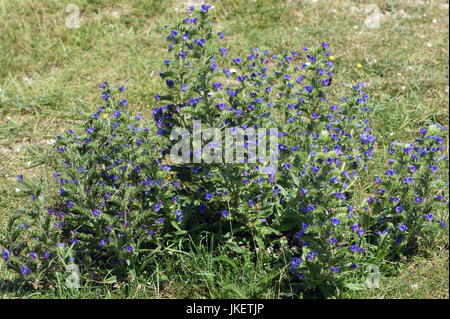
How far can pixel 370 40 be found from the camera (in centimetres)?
538

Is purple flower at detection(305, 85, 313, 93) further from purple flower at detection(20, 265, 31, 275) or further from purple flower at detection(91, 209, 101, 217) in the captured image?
purple flower at detection(20, 265, 31, 275)

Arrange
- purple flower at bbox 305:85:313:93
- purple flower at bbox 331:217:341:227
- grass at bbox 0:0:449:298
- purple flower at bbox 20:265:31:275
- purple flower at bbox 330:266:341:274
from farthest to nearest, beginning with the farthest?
grass at bbox 0:0:449:298 → purple flower at bbox 305:85:313:93 → purple flower at bbox 20:265:31:275 → purple flower at bbox 330:266:341:274 → purple flower at bbox 331:217:341:227

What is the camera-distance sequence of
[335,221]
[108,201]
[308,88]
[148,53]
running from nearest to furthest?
[335,221] < [108,201] < [308,88] < [148,53]

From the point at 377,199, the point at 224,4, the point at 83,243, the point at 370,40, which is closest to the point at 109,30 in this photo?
the point at 224,4

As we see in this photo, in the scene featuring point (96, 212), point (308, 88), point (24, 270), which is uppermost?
point (308, 88)

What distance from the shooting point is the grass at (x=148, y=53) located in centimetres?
453

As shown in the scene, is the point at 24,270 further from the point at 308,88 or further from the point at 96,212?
the point at 308,88

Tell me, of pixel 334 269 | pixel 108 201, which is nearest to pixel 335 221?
pixel 334 269

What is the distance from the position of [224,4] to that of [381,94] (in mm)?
2256

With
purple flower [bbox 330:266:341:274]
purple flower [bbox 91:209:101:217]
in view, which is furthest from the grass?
purple flower [bbox 330:266:341:274]

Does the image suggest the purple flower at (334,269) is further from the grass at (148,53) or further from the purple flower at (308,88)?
the grass at (148,53)

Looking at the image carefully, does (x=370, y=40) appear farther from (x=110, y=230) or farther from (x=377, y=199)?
(x=110, y=230)

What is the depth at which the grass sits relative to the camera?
453 centimetres

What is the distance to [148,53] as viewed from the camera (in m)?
5.45
